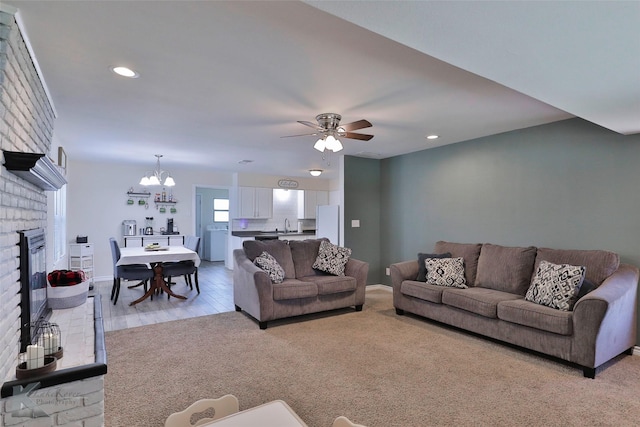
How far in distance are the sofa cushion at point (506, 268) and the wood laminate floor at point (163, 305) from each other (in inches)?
132

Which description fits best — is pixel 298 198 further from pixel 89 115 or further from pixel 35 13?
pixel 35 13

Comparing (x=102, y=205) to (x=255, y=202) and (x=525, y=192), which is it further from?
(x=525, y=192)

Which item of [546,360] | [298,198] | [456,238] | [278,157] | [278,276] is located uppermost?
[278,157]

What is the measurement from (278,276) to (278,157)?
8.56 ft

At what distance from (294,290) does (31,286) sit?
2.48 meters

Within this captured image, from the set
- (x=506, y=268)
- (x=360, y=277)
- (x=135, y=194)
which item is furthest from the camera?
(x=135, y=194)

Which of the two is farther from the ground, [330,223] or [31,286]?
[330,223]

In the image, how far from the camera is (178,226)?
7648mm

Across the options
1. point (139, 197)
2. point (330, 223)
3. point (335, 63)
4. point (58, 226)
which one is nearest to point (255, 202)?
point (139, 197)

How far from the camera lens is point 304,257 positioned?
493 cm

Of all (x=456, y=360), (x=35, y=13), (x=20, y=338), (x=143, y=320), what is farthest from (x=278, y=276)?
(x=35, y=13)

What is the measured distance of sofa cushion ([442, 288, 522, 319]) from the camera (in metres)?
3.48

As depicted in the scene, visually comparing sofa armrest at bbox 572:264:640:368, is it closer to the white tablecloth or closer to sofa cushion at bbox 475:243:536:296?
sofa cushion at bbox 475:243:536:296

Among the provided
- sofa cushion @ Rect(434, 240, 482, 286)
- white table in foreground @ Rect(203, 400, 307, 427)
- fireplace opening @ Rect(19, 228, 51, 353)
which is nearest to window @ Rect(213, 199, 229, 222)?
sofa cushion @ Rect(434, 240, 482, 286)
